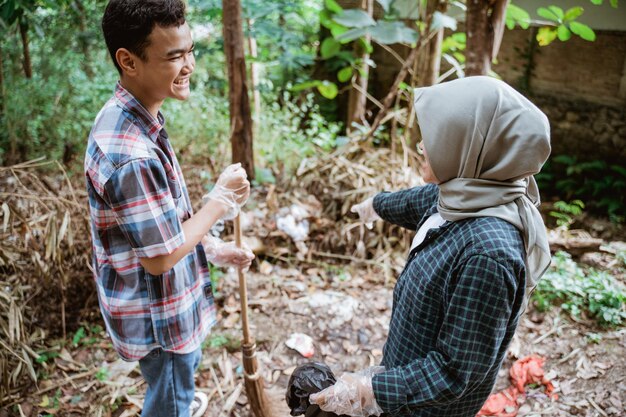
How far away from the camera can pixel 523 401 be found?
2.75m

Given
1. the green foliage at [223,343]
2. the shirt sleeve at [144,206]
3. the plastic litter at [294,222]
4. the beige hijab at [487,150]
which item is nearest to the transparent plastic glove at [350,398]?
the beige hijab at [487,150]

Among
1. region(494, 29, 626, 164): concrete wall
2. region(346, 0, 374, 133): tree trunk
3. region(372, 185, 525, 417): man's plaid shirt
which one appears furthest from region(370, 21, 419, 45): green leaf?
region(372, 185, 525, 417): man's plaid shirt

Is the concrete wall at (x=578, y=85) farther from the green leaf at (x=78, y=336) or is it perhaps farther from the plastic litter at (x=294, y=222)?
the green leaf at (x=78, y=336)

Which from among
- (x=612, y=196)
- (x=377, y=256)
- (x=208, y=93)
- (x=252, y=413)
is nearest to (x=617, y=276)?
(x=377, y=256)

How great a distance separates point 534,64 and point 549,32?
2873mm

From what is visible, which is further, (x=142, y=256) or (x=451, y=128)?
(x=142, y=256)

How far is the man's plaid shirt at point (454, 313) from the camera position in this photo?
129 cm

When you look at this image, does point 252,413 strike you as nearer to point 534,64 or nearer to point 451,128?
point 451,128

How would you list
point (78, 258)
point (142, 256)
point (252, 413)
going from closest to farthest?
point (142, 256)
point (252, 413)
point (78, 258)

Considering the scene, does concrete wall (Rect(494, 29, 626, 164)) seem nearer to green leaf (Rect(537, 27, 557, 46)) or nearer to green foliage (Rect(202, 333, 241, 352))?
green leaf (Rect(537, 27, 557, 46))

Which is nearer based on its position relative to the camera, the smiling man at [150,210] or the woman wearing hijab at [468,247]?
the woman wearing hijab at [468,247]

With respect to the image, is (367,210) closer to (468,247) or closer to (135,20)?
(468,247)

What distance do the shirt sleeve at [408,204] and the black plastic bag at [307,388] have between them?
701 mm

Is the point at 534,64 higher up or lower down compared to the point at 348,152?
higher up
